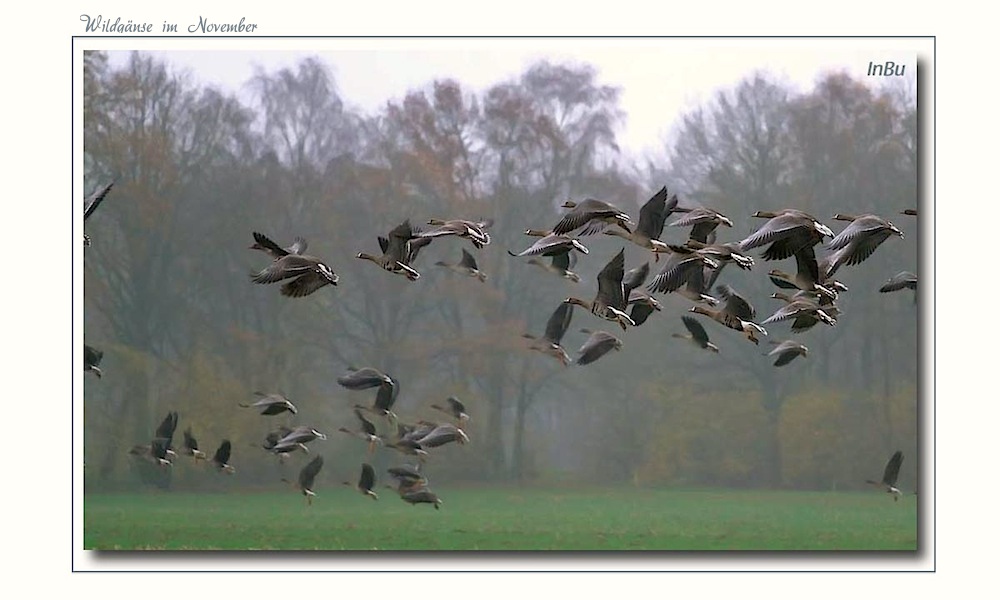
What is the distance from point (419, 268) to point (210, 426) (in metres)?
3.59

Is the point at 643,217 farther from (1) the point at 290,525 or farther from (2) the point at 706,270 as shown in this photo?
(1) the point at 290,525

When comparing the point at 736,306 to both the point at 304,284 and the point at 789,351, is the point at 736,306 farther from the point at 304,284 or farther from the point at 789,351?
the point at 304,284

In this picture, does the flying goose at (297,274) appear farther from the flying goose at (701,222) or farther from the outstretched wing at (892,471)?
the outstretched wing at (892,471)

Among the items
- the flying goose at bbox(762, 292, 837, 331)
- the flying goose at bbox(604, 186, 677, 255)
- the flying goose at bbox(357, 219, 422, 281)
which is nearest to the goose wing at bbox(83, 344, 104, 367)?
the flying goose at bbox(357, 219, 422, 281)

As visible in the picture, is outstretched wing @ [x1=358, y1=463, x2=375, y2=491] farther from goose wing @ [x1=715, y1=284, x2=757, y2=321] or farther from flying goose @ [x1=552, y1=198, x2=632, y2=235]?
flying goose @ [x1=552, y1=198, x2=632, y2=235]

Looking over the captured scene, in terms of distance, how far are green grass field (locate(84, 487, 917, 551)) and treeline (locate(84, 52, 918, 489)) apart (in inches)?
16.2

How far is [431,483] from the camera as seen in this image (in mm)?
18109

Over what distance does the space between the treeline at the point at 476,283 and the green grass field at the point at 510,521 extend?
0.41m

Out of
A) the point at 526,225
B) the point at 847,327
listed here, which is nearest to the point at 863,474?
the point at 847,327

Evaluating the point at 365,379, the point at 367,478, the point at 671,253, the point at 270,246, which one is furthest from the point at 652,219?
the point at 367,478

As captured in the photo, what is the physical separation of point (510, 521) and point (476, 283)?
12.4 feet

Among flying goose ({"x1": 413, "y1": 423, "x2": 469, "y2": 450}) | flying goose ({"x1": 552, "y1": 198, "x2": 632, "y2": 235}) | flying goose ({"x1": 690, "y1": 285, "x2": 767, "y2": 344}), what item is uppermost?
flying goose ({"x1": 552, "y1": 198, "x2": 632, "y2": 235})

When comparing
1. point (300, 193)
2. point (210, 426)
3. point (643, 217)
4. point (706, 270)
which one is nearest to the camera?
point (643, 217)

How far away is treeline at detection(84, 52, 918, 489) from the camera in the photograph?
673 inches
